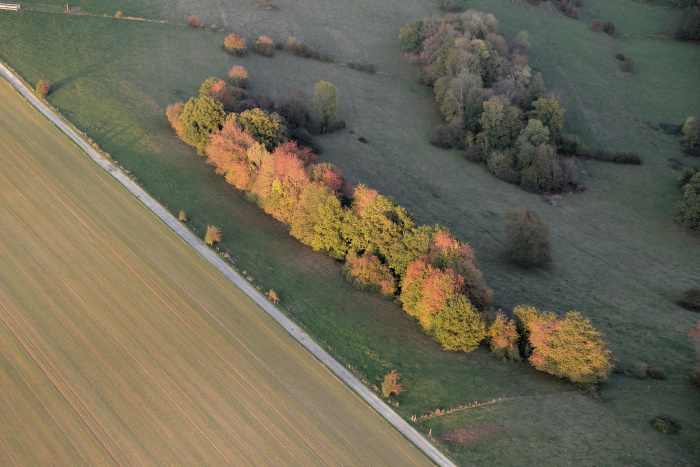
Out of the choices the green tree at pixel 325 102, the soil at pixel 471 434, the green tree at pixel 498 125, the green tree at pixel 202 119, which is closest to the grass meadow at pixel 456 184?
the soil at pixel 471 434

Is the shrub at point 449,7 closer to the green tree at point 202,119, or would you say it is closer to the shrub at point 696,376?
the green tree at point 202,119

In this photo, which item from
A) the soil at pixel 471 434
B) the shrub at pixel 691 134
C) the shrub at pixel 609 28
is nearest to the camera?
the soil at pixel 471 434

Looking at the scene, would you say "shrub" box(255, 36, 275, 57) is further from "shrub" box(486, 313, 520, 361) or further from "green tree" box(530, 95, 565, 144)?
"shrub" box(486, 313, 520, 361)

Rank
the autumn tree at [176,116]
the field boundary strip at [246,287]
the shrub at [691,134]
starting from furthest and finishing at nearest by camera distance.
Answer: the shrub at [691,134] → the autumn tree at [176,116] → the field boundary strip at [246,287]

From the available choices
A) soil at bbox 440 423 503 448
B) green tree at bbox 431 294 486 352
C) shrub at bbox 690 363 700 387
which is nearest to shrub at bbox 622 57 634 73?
shrub at bbox 690 363 700 387

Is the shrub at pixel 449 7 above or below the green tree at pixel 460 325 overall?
above

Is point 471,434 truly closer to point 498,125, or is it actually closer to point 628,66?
point 498,125

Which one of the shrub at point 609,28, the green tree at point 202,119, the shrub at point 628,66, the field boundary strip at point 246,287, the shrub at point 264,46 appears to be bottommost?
the field boundary strip at point 246,287
